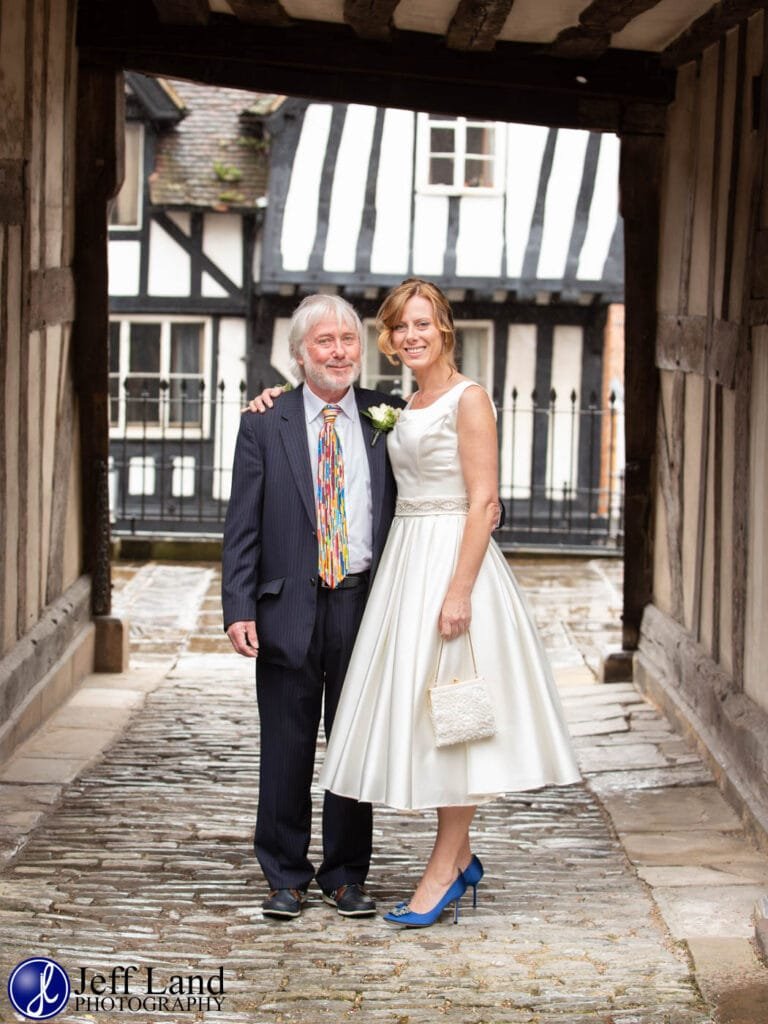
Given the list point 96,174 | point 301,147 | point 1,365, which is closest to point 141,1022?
point 1,365

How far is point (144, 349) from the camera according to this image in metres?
17.0

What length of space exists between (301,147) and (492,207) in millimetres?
2079

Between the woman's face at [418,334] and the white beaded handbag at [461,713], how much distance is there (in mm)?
889

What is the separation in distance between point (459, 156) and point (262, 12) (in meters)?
9.95

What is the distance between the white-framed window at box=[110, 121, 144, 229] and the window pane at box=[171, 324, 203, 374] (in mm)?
1218

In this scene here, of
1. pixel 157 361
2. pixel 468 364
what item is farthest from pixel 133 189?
pixel 468 364

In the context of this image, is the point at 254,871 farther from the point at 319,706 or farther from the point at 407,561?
the point at 407,561

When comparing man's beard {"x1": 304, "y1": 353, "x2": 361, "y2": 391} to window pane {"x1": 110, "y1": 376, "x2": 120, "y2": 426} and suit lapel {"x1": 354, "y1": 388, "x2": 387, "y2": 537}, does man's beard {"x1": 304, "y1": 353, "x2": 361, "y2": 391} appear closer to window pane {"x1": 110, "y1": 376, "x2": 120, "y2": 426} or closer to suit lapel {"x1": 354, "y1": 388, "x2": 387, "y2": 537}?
suit lapel {"x1": 354, "y1": 388, "x2": 387, "y2": 537}

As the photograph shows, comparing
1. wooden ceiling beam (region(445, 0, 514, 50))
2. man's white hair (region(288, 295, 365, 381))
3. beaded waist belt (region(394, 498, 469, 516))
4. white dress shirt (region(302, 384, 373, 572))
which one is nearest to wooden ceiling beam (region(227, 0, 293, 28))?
wooden ceiling beam (region(445, 0, 514, 50))

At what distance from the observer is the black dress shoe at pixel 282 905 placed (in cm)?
438

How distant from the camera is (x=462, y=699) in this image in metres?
4.15

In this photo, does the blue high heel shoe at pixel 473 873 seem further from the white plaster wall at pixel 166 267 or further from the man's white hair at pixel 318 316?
the white plaster wall at pixel 166 267

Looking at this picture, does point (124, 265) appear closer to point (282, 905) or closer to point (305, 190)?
point (305, 190)

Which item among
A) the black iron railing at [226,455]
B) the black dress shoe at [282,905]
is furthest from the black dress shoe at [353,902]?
the black iron railing at [226,455]
